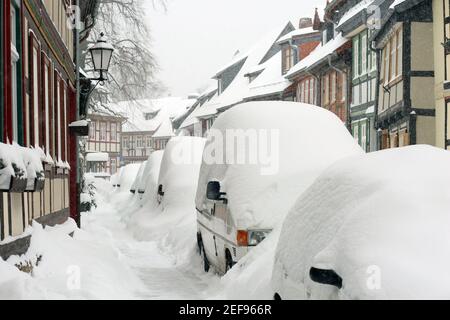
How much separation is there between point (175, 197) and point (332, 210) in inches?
480

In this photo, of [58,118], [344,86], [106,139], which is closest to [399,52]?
[344,86]

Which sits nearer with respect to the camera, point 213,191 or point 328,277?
point 328,277

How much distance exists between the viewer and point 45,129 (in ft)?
30.9

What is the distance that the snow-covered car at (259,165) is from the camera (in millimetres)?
7605

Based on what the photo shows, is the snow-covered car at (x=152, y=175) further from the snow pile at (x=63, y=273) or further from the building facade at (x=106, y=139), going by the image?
the building facade at (x=106, y=139)

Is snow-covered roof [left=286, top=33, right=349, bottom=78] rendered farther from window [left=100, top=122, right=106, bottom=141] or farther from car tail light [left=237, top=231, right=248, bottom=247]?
window [left=100, top=122, right=106, bottom=141]

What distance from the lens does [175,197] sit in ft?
52.8

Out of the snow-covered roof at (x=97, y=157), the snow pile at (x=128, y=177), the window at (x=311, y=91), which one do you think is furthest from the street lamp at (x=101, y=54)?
the snow-covered roof at (x=97, y=157)

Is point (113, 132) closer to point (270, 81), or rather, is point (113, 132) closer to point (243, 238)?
point (270, 81)

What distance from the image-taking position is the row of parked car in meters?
3.11

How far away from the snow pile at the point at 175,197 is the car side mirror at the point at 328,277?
10.2 m

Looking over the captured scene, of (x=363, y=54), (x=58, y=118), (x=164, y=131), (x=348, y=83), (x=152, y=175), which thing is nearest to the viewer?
(x=58, y=118)

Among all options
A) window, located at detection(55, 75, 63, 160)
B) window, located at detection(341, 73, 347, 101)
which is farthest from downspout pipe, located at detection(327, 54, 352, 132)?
window, located at detection(55, 75, 63, 160)

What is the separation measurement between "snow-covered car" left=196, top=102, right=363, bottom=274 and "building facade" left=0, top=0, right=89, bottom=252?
2228 mm
